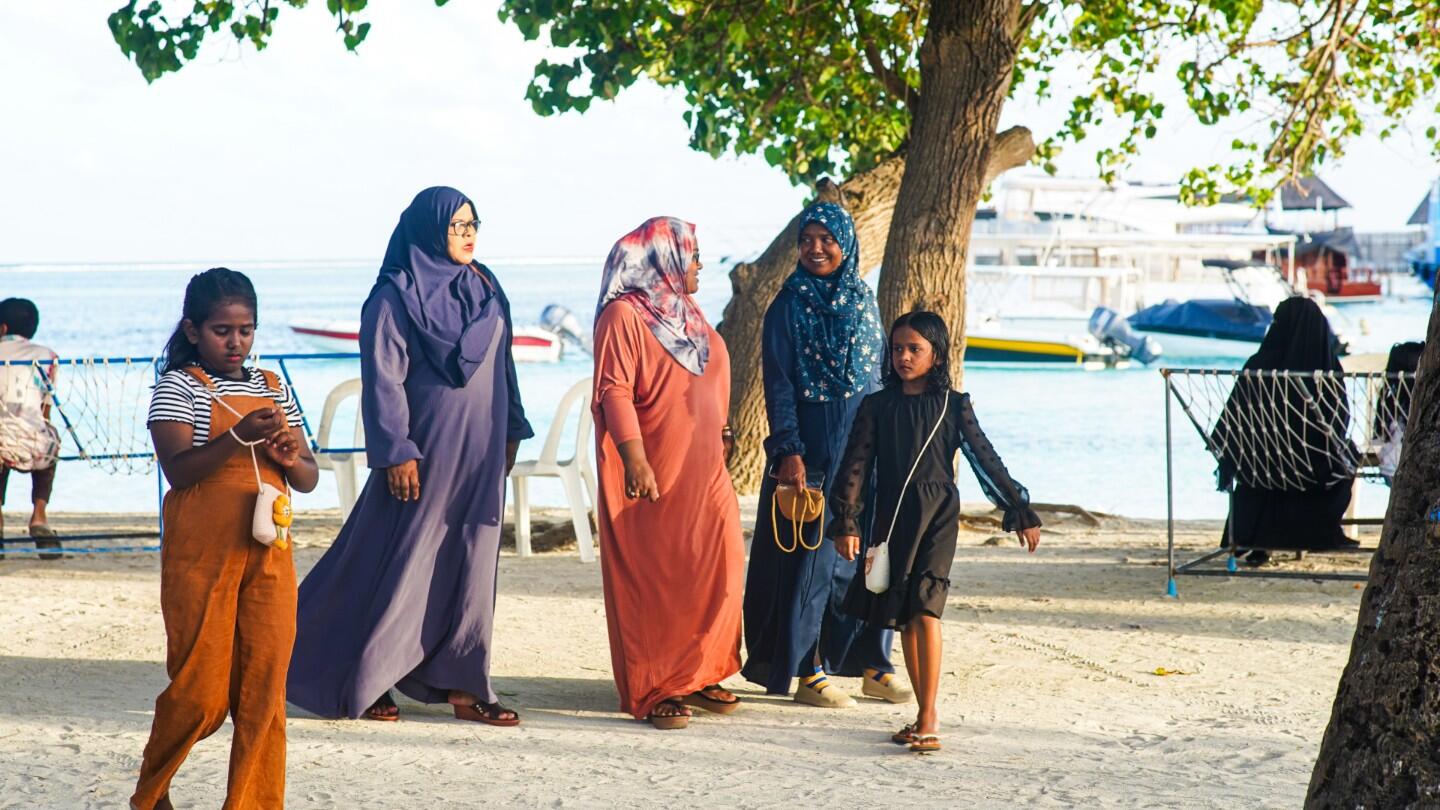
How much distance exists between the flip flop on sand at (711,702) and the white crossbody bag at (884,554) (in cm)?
66

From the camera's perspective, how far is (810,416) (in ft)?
17.0

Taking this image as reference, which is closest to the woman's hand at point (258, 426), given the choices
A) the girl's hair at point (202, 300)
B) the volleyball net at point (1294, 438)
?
the girl's hair at point (202, 300)

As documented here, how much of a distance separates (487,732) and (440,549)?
566mm

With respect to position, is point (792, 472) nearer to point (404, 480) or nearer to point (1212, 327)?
point (404, 480)

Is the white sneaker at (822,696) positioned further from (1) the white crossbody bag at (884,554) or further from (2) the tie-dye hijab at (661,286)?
(2) the tie-dye hijab at (661,286)

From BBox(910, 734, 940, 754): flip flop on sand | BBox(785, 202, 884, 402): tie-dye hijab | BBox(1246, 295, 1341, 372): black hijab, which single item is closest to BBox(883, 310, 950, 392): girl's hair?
BBox(785, 202, 884, 402): tie-dye hijab

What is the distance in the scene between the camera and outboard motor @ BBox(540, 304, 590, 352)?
147 feet

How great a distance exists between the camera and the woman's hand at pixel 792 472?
5.00 m

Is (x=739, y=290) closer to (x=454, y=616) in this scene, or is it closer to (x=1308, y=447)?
(x=1308, y=447)

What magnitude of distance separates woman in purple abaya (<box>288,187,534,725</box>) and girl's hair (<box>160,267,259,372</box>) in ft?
3.90

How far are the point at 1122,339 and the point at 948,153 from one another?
3294cm

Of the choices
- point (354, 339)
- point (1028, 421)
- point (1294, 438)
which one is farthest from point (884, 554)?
point (354, 339)

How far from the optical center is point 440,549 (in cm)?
489

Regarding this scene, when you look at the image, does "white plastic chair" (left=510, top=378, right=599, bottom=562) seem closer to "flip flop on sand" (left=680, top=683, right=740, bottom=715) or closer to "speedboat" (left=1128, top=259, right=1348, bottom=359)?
"flip flop on sand" (left=680, top=683, right=740, bottom=715)
